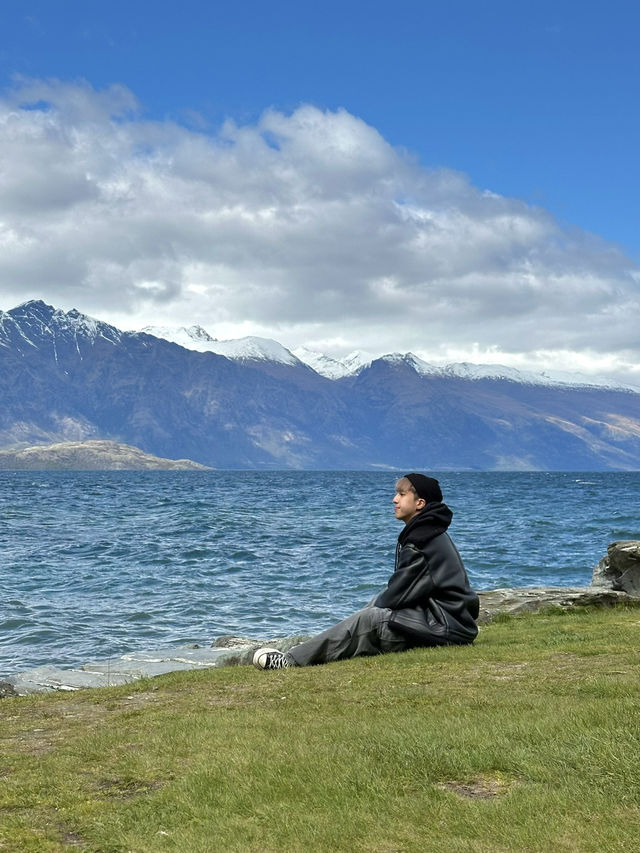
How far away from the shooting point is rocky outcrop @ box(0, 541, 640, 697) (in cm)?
1466

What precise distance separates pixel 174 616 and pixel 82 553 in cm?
1778

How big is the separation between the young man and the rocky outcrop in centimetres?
219

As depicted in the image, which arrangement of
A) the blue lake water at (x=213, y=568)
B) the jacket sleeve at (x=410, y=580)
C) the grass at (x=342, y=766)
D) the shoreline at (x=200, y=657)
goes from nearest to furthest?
the grass at (x=342, y=766) → the jacket sleeve at (x=410, y=580) → the shoreline at (x=200, y=657) → the blue lake water at (x=213, y=568)

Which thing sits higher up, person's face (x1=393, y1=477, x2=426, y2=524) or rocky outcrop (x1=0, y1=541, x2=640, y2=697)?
person's face (x1=393, y1=477, x2=426, y2=524)

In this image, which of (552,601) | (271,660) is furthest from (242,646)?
(271,660)

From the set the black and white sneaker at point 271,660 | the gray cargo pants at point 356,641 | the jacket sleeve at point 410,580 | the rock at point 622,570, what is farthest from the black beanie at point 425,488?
the rock at point 622,570

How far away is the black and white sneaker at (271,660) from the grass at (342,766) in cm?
148

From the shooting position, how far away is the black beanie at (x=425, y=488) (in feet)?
Result: 39.5

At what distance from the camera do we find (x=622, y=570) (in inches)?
802

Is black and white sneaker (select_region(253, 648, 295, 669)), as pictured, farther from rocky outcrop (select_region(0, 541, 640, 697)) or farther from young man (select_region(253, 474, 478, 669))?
rocky outcrop (select_region(0, 541, 640, 697))

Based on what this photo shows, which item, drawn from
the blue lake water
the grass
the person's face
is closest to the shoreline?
the blue lake water

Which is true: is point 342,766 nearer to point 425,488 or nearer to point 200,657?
point 425,488

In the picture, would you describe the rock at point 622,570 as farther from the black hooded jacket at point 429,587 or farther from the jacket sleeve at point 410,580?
the jacket sleeve at point 410,580

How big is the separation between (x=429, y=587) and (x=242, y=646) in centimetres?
847
